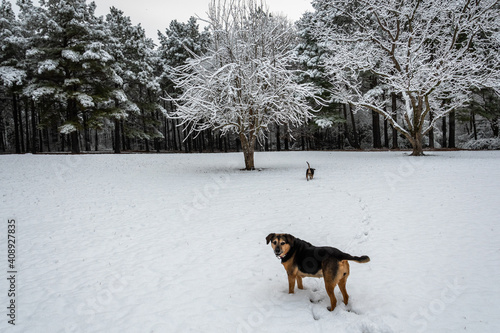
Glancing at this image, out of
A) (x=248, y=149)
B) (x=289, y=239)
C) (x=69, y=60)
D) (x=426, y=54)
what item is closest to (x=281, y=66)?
(x=248, y=149)

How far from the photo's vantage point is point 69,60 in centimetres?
2342

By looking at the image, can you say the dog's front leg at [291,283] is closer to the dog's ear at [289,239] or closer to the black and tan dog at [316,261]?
the black and tan dog at [316,261]

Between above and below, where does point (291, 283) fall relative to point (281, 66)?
below

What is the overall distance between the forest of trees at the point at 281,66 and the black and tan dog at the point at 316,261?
11.0 meters

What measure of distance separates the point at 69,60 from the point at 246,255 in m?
26.1

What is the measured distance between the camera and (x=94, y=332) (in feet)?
12.3

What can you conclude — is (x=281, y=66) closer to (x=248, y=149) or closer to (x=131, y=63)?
(x=248, y=149)

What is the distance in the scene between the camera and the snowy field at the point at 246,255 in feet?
12.9

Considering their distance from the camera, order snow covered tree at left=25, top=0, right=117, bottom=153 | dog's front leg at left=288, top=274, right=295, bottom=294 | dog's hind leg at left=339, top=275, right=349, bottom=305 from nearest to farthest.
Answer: dog's hind leg at left=339, top=275, right=349, bottom=305
dog's front leg at left=288, top=274, right=295, bottom=294
snow covered tree at left=25, top=0, right=117, bottom=153

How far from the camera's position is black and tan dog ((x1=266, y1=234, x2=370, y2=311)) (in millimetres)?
3709

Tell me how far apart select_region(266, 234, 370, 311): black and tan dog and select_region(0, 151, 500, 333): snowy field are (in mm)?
473

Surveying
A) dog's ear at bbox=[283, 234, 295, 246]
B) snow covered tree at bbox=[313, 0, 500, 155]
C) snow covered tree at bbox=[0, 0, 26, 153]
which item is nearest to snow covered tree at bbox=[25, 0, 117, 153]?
snow covered tree at bbox=[0, 0, 26, 153]

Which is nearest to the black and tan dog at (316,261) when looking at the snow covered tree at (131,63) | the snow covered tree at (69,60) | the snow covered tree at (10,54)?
the snow covered tree at (69,60)

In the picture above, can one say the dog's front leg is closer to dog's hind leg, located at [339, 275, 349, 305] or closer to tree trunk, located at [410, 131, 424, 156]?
dog's hind leg, located at [339, 275, 349, 305]
